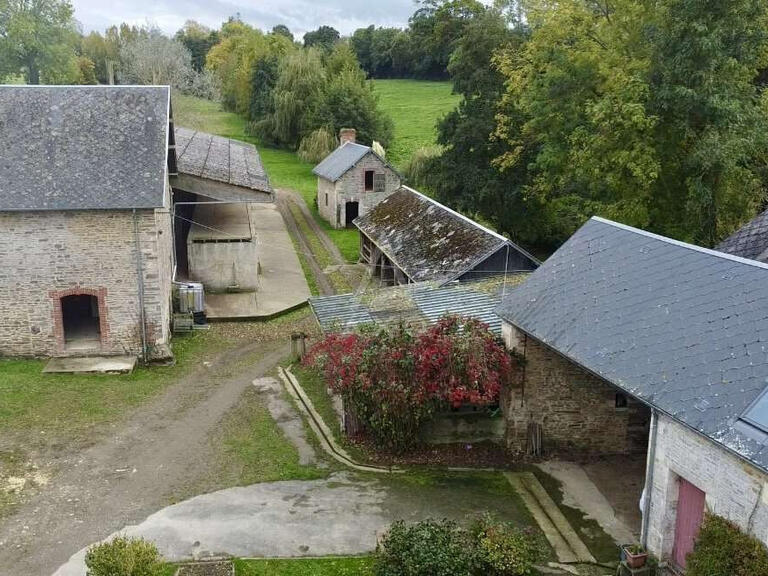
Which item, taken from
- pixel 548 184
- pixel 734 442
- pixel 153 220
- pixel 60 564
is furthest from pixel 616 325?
pixel 548 184

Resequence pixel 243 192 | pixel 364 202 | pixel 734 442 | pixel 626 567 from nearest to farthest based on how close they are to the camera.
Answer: pixel 734 442 → pixel 626 567 → pixel 243 192 → pixel 364 202

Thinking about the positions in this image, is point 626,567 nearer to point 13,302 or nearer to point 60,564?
point 60,564

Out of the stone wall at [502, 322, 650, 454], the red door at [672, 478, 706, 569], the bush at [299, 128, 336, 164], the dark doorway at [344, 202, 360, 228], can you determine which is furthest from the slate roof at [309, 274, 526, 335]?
the bush at [299, 128, 336, 164]

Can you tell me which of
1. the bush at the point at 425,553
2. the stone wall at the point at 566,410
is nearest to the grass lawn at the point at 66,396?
the bush at the point at 425,553

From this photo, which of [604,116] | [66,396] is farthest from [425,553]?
[604,116]

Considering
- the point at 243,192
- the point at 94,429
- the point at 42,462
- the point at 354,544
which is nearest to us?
the point at 354,544

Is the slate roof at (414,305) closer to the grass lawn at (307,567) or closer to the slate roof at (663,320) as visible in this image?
the slate roof at (663,320)

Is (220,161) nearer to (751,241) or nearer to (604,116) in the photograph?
(604,116)

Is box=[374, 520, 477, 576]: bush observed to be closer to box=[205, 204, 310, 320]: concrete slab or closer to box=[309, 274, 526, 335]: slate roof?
box=[309, 274, 526, 335]: slate roof
